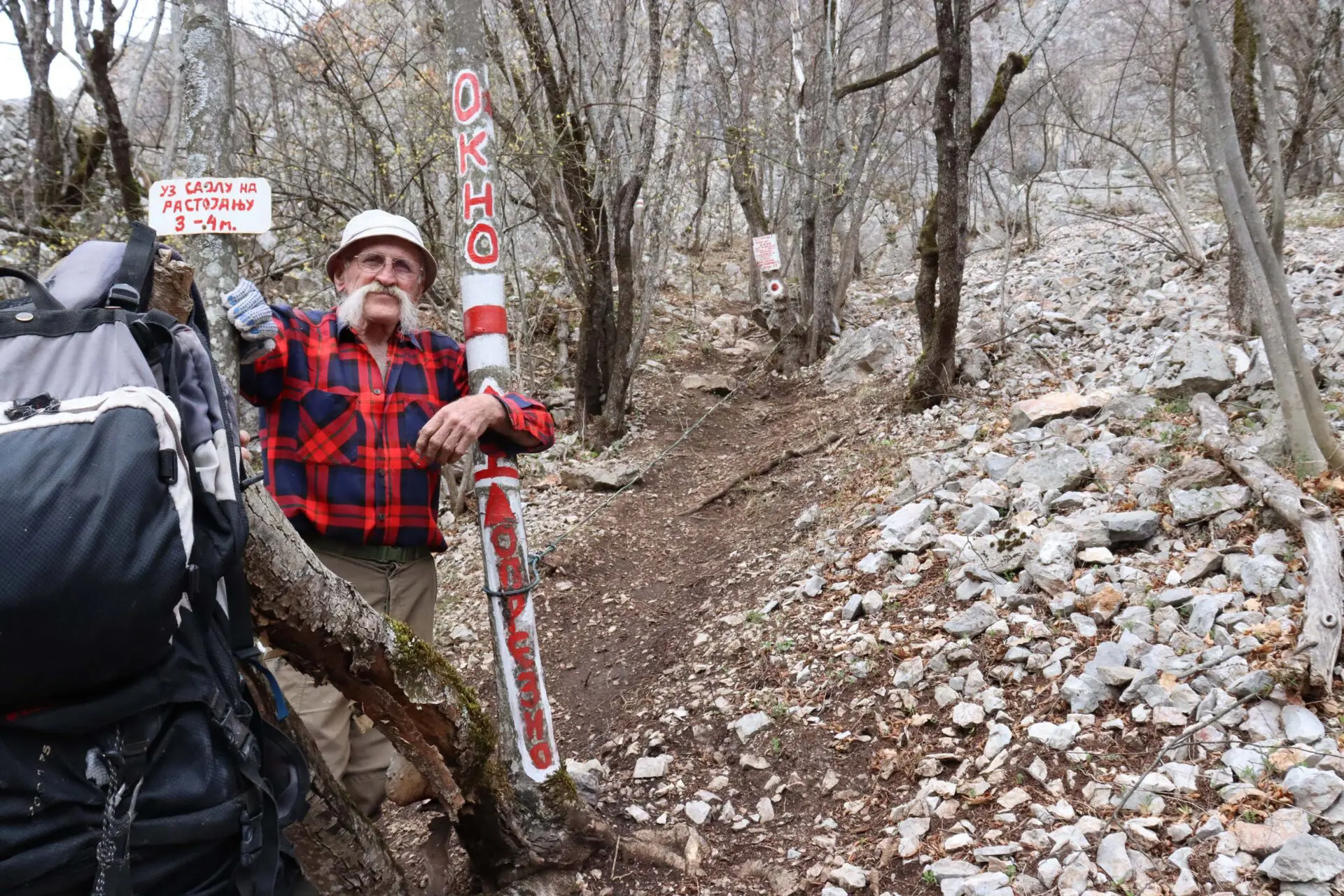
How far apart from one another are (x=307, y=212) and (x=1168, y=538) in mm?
8338

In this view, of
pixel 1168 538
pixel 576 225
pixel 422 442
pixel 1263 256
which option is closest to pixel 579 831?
pixel 422 442

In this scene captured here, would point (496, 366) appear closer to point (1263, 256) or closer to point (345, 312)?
point (345, 312)

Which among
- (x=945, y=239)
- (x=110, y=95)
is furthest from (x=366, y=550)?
(x=110, y=95)

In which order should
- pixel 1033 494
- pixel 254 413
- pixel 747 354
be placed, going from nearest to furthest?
1. pixel 1033 494
2. pixel 254 413
3. pixel 747 354

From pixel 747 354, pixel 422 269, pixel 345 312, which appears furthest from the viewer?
pixel 747 354

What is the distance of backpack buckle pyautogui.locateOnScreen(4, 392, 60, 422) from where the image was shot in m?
1.15

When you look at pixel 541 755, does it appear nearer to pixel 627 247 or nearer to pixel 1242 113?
pixel 627 247

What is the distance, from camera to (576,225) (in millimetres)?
8820

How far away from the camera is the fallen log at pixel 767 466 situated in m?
7.21

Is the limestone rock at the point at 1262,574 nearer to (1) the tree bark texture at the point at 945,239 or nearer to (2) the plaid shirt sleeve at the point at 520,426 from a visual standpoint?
(2) the plaid shirt sleeve at the point at 520,426

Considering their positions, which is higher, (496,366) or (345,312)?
(345,312)

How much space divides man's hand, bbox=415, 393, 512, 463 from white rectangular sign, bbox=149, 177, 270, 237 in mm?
983

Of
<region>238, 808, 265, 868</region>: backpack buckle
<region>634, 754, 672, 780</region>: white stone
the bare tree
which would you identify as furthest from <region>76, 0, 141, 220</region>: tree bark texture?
<region>238, 808, 265, 868</region>: backpack buckle

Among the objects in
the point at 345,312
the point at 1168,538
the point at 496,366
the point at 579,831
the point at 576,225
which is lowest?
the point at 579,831
